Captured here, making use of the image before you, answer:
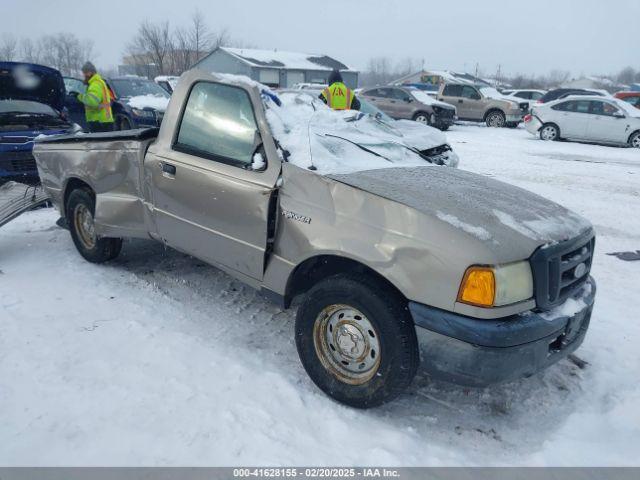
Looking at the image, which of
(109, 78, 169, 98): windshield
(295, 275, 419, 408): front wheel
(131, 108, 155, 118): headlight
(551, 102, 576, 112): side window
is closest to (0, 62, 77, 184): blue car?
(131, 108, 155, 118): headlight

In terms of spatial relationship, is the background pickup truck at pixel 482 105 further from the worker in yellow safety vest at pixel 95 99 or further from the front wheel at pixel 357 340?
the front wheel at pixel 357 340

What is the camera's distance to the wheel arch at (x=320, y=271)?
2.68 metres

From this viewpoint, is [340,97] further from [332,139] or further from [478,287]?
[478,287]

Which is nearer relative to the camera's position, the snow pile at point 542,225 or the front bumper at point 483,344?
the front bumper at point 483,344

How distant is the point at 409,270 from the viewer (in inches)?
96.6

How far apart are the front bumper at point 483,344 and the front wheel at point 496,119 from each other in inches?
778

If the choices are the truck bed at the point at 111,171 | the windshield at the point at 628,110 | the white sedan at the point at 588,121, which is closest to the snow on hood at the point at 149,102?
the truck bed at the point at 111,171

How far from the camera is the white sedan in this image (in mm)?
14703

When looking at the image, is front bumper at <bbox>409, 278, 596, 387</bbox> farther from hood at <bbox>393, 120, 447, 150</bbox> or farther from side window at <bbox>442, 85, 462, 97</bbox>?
side window at <bbox>442, 85, 462, 97</bbox>

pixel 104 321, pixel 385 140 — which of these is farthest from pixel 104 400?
pixel 385 140

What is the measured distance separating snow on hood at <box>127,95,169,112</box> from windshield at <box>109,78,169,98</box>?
0.39 m

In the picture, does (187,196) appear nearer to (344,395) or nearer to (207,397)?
(207,397)

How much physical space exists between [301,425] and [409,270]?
1.04 meters

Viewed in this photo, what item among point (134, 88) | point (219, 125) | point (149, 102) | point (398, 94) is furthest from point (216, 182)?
point (398, 94)
